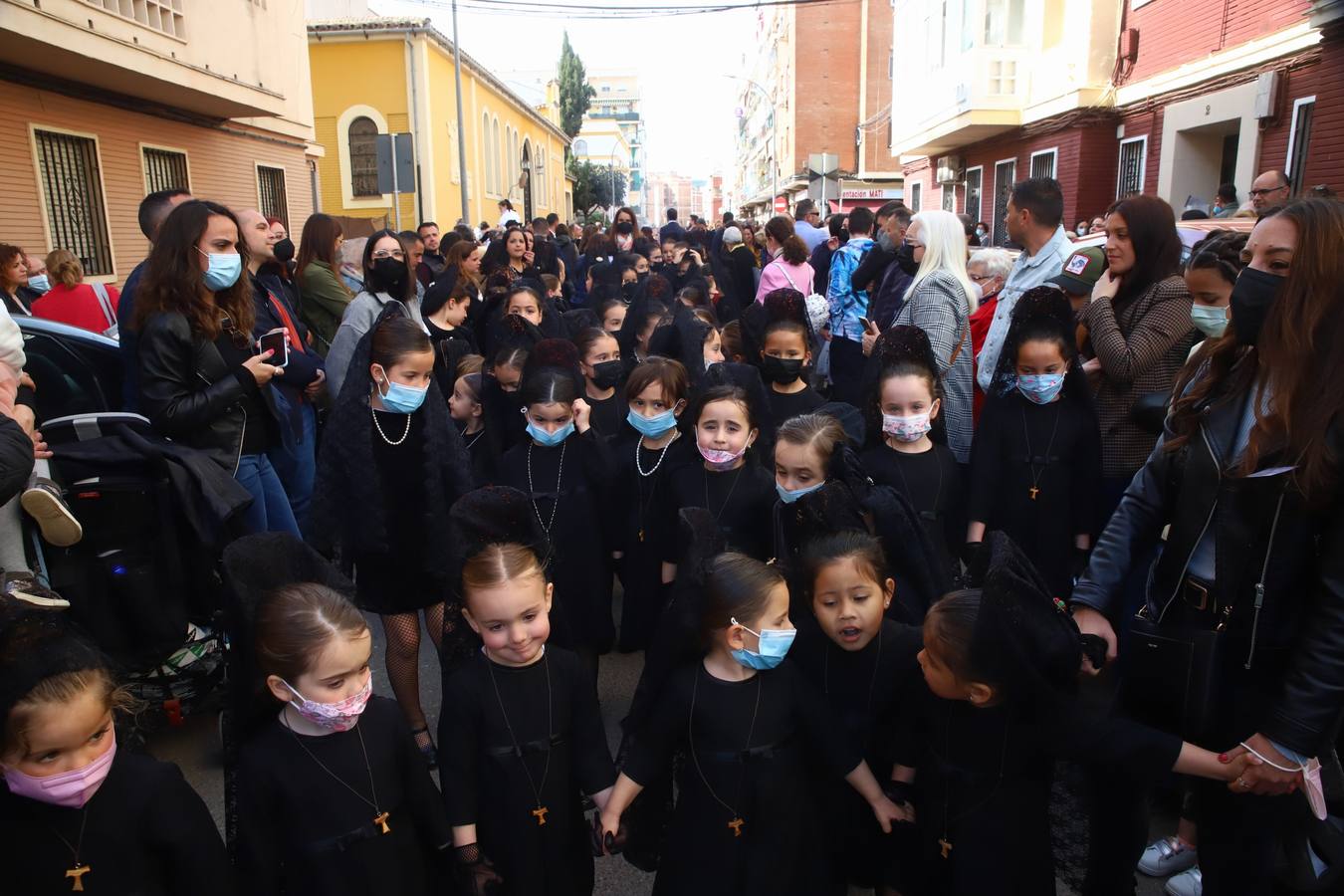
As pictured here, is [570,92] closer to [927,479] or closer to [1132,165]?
[1132,165]

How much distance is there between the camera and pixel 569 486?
157 inches

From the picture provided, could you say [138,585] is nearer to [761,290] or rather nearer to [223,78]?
[761,290]

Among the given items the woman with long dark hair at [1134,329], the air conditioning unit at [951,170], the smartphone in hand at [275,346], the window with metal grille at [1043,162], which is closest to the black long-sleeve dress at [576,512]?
the smartphone in hand at [275,346]

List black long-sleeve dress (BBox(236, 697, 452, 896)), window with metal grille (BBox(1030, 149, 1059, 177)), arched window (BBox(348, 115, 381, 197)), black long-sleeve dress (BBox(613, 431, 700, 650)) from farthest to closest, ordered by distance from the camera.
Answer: arched window (BBox(348, 115, 381, 197)), window with metal grille (BBox(1030, 149, 1059, 177)), black long-sleeve dress (BBox(613, 431, 700, 650)), black long-sleeve dress (BBox(236, 697, 452, 896))

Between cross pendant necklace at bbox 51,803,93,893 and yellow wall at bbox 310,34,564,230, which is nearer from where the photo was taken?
cross pendant necklace at bbox 51,803,93,893

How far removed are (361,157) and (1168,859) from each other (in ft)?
86.7

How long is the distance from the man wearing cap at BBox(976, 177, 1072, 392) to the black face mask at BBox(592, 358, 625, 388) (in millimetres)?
2013

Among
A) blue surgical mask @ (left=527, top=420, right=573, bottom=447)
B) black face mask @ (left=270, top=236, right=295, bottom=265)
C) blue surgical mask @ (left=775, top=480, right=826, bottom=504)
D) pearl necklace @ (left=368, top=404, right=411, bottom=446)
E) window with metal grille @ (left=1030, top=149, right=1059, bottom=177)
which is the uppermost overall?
window with metal grille @ (left=1030, top=149, right=1059, bottom=177)

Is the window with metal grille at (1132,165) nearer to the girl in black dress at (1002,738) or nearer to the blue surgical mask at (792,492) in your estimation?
the blue surgical mask at (792,492)

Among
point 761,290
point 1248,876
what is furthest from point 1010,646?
point 761,290

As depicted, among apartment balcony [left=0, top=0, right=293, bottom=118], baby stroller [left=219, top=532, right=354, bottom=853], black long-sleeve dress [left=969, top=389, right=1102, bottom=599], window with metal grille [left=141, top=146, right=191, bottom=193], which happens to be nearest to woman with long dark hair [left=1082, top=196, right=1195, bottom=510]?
black long-sleeve dress [left=969, top=389, right=1102, bottom=599]

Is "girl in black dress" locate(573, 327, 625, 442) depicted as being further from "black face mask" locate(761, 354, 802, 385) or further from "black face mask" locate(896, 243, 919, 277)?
"black face mask" locate(896, 243, 919, 277)

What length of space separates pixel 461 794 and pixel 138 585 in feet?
5.42

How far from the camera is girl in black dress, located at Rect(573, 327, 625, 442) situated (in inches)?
202
